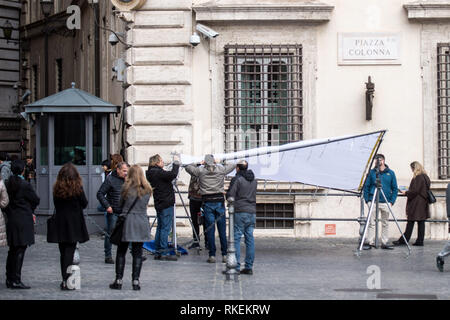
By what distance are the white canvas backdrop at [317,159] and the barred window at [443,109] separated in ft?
11.6

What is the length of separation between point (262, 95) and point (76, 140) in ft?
12.4

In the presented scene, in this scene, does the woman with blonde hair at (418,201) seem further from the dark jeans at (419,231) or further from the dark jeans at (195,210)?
the dark jeans at (195,210)

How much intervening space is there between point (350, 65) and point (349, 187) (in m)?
3.73

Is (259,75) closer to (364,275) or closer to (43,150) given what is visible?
(43,150)

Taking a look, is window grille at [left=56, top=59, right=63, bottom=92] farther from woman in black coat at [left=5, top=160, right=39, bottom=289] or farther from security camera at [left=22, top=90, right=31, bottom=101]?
woman in black coat at [left=5, top=160, right=39, bottom=289]

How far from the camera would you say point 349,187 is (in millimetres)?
15922

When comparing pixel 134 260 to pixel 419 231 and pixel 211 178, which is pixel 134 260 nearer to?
pixel 211 178

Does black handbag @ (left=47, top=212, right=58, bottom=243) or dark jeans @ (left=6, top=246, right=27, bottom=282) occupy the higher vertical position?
black handbag @ (left=47, top=212, right=58, bottom=243)

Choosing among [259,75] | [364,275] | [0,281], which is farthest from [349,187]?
[0,281]

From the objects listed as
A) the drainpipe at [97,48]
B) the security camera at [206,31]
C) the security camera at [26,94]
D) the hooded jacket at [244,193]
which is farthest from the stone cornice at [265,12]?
the security camera at [26,94]

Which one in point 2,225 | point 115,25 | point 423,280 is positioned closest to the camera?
point 423,280

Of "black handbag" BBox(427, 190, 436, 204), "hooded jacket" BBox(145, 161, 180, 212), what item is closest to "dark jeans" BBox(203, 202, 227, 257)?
"hooded jacket" BBox(145, 161, 180, 212)

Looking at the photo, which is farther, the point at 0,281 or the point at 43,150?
the point at 43,150

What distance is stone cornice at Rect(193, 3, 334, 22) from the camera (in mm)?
18594
